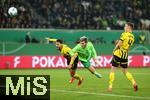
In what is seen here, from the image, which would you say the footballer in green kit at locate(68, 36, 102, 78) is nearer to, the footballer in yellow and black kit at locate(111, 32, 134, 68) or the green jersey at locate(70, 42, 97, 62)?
the green jersey at locate(70, 42, 97, 62)

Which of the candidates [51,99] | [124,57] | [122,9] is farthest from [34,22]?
[51,99]

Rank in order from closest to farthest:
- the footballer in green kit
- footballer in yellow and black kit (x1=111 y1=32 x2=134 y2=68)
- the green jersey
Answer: footballer in yellow and black kit (x1=111 y1=32 x2=134 y2=68)
the footballer in green kit
the green jersey

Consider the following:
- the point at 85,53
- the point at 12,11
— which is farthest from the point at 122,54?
the point at 12,11

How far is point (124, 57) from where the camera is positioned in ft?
62.8

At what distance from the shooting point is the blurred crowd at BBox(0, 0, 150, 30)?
37.7 meters

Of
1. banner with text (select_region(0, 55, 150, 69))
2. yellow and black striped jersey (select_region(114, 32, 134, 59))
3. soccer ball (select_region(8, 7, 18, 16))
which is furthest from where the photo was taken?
soccer ball (select_region(8, 7, 18, 16))

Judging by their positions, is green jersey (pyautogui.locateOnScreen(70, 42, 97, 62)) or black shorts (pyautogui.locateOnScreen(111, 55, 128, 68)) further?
green jersey (pyautogui.locateOnScreen(70, 42, 97, 62))

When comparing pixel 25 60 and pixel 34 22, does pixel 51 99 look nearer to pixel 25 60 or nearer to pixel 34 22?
pixel 25 60

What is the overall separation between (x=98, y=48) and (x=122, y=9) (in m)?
5.83

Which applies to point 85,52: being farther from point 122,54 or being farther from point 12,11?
point 12,11

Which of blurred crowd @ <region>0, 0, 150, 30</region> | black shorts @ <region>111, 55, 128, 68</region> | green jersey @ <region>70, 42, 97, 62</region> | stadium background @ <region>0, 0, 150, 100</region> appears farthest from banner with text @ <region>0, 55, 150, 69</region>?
black shorts @ <region>111, 55, 128, 68</region>

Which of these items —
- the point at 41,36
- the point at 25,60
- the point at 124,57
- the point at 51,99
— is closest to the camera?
the point at 51,99

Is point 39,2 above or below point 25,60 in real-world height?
above

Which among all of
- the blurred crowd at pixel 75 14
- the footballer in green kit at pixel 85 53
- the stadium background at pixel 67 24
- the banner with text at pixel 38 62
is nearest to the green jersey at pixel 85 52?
the footballer in green kit at pixel 85 53
